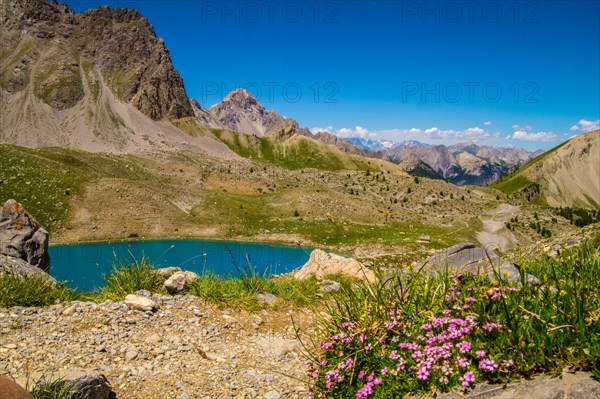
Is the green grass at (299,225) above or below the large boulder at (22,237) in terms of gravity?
below

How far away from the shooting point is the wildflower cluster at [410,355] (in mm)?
4055

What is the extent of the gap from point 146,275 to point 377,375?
8453 millimetres

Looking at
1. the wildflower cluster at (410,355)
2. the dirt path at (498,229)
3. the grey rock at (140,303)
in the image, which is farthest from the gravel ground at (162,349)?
the dirt path at (498,229)

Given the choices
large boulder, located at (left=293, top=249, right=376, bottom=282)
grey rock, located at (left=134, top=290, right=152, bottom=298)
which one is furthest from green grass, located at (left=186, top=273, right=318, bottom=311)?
large boulder, located at (left=293, top=249, right=376, bottom=282)

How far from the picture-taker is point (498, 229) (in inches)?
3364

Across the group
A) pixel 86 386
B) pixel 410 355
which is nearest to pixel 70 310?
pixel 86 386

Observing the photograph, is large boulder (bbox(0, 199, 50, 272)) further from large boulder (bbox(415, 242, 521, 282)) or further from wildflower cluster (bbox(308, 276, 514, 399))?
A: wildflower cluster (bbox(308, 276, 514, 399))

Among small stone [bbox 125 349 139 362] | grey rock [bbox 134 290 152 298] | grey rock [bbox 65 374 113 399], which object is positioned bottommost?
small stone [bbox 125 349 139 362]

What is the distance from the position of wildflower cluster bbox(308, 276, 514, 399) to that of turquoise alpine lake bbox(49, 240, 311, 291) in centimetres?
3233

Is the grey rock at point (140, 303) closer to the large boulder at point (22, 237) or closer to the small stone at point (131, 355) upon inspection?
the small stone at point (131, 355)

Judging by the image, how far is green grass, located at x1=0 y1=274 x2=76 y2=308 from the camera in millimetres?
8789

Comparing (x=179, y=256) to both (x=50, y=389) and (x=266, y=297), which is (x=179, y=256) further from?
(x=50, y=389)

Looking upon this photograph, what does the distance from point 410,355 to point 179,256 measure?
49.3m

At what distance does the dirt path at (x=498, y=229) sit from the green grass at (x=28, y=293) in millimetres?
67973
